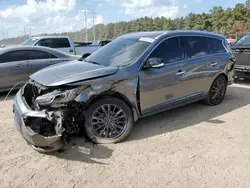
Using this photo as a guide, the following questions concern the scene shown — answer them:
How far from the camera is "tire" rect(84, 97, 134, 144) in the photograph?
12.2 feet

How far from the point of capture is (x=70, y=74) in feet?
12.3

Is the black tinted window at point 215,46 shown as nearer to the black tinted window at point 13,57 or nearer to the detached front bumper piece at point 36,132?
the detached front bumper piece at point 36,132

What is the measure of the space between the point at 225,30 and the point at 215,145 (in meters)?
54.2

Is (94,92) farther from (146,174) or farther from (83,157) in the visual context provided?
(146,174)

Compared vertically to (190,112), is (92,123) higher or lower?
higher

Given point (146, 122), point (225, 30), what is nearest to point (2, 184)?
point (146, 122)

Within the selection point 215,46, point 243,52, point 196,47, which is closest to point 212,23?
point 243,52

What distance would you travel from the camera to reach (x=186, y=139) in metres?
4.04

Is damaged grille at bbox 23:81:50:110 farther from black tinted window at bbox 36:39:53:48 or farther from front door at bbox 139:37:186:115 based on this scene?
black tinted window at bbox 36:39:53:48

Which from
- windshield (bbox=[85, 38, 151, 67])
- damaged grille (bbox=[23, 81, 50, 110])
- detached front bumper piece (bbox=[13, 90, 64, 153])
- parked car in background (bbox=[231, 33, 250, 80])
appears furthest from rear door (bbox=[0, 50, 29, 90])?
parked car in background (bbox=[231, 33, 250, 80])

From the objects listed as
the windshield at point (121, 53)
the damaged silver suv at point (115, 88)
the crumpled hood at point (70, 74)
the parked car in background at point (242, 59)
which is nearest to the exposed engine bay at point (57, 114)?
the damaged silver suv at point (115, 88)

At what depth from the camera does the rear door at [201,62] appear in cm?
488

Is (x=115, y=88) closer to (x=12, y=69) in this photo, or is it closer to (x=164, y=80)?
(x=164, y=80)

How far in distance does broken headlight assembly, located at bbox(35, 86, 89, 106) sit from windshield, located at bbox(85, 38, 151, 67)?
3.23ft
